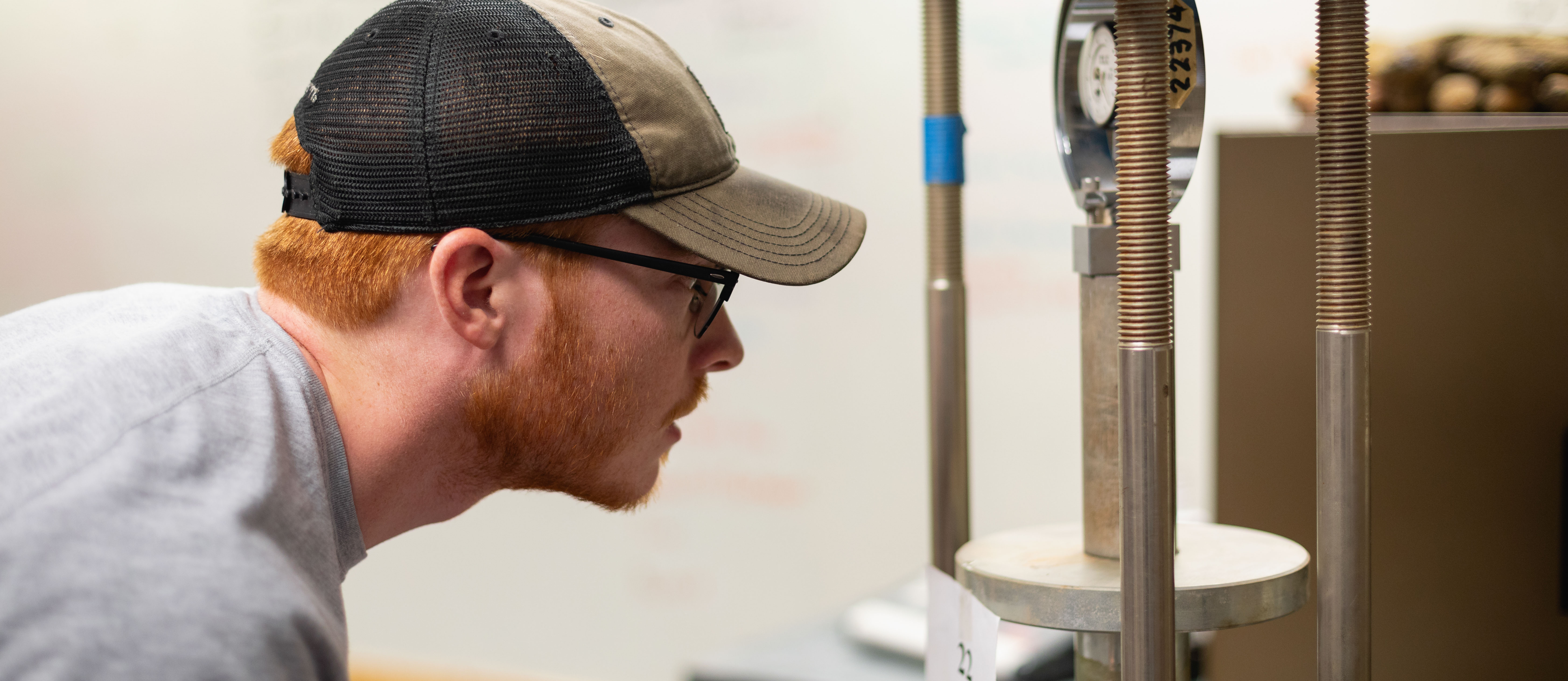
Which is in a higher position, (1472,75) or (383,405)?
(1472,75)

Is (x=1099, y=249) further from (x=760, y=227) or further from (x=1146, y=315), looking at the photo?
(x=760, y=227)

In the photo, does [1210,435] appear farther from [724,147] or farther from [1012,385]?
[724,147]

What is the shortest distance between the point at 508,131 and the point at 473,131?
21 millimetres

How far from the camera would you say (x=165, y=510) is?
59 centimetres

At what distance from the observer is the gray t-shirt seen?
1.78 feet

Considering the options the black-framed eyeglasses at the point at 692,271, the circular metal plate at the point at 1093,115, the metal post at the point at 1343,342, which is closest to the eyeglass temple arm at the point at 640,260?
the black-framed eyeglasses at the point at 692,271

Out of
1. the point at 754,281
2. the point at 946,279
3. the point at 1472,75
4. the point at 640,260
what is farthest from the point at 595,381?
the point at 754,281

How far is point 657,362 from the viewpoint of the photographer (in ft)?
2.83

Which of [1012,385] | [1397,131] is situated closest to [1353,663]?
[1397,131]

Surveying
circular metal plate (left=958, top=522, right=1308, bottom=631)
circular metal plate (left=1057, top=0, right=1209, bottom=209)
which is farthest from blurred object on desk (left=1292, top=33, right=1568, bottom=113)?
circular metal plate (left=958, top=522, right=1308, bottom=631)

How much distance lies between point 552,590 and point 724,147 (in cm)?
199

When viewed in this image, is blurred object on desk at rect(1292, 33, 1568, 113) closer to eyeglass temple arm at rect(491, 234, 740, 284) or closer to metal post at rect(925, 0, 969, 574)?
metal post at rect(925, 0, 969, 574)

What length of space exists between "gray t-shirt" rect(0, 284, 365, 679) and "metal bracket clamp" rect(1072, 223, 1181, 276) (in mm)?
429

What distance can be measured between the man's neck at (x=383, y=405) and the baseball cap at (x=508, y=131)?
8 cm
